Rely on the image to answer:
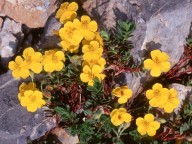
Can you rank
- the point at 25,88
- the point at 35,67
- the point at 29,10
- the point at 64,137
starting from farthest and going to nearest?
1. the point at 29,10
2. the point at 64,137
3. the point at 25,88
4. the point at 35,67

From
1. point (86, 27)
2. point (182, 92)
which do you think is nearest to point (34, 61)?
point (86, 27)

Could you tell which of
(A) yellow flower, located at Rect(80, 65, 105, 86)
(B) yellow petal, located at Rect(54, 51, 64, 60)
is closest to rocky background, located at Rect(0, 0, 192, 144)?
(A) yellow flower, located at Rect(80, 65, 105, 86)

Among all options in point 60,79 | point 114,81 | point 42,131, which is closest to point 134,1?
point 114,81

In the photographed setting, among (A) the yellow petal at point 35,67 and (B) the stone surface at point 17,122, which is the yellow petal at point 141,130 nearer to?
(B) the stone surface at point 17,122

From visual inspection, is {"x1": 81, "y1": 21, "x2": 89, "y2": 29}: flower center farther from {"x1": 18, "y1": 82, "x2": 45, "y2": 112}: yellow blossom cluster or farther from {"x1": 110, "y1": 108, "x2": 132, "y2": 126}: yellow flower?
{"x1": 110, "y1": 108, "x2": 132, "y2": 126}: yellow flower

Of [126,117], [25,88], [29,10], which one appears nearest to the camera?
[126,117]

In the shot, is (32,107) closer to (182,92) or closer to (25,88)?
(25,88)
